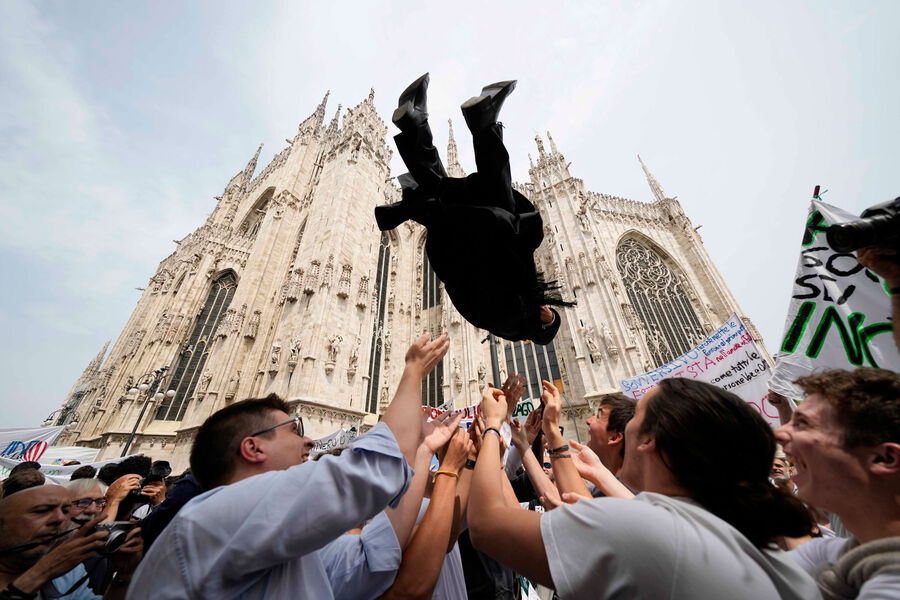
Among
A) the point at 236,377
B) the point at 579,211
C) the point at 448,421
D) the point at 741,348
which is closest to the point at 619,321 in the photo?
the point at 579,211

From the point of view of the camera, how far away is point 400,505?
1.61 metres

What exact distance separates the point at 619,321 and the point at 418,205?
15727mm

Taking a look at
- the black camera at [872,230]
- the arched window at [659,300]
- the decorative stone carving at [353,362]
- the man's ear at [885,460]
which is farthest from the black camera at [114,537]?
the arched window at [659,300]

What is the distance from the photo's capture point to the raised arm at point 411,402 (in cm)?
132

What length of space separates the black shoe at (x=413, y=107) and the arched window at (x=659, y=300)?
20.3m

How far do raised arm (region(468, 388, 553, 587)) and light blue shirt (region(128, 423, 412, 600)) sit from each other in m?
0.38

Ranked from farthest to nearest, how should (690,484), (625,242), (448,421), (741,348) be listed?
1. (625,242)
2. (741,348)
3. (448,421)
4. (690,484)

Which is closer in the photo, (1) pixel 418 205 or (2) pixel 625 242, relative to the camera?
(1) pixel 418 205

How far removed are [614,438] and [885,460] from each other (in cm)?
124

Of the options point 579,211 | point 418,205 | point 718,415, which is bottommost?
point 718,415

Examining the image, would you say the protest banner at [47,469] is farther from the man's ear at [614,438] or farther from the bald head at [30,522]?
the man's ear at [614,438]

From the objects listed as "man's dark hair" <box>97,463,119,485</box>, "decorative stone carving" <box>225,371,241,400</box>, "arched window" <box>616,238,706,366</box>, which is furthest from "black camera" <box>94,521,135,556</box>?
"arched window" <box>616,238,706,366</box>

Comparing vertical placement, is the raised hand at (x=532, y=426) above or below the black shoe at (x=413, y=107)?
below

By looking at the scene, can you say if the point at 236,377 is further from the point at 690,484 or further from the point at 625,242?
the point at 625,242
